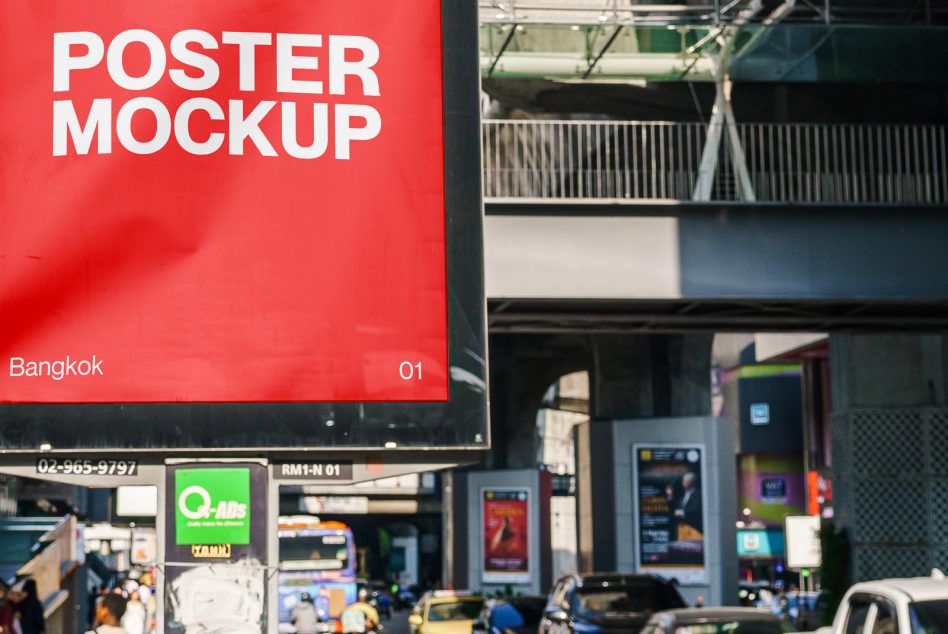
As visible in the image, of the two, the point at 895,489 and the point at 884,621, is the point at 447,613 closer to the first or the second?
the point at 895,489

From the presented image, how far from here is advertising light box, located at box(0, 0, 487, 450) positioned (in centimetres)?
908

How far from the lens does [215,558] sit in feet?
28.9

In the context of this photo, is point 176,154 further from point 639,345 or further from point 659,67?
point 639,345

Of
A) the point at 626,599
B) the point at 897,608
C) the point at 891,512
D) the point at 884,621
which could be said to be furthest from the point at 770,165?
the point at 897,608

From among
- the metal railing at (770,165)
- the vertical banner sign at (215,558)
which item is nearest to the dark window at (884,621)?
the vertical banner sign at (215,558)

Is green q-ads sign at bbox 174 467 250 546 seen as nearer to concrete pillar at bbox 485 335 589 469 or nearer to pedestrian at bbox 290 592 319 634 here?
pedestrian at bbox 290 592 319 634

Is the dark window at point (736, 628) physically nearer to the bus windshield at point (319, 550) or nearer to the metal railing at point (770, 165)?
the metal railing at point (770, 165)

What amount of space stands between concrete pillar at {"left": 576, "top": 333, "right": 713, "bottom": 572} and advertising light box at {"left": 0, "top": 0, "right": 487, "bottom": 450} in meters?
30.2

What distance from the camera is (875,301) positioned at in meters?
21.7

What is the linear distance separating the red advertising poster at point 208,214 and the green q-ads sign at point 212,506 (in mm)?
457

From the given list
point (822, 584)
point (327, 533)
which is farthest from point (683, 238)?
point (327, 533)

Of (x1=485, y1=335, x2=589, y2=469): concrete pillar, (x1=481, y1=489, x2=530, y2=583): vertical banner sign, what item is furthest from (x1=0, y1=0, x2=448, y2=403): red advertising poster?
(x1=485, y1=335, x2=589, y2=469): concrete pillar

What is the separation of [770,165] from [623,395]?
16.9 meters

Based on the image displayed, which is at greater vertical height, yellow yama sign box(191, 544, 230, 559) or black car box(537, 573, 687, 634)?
yellow yama sign box(191, 544, 230, 559)
